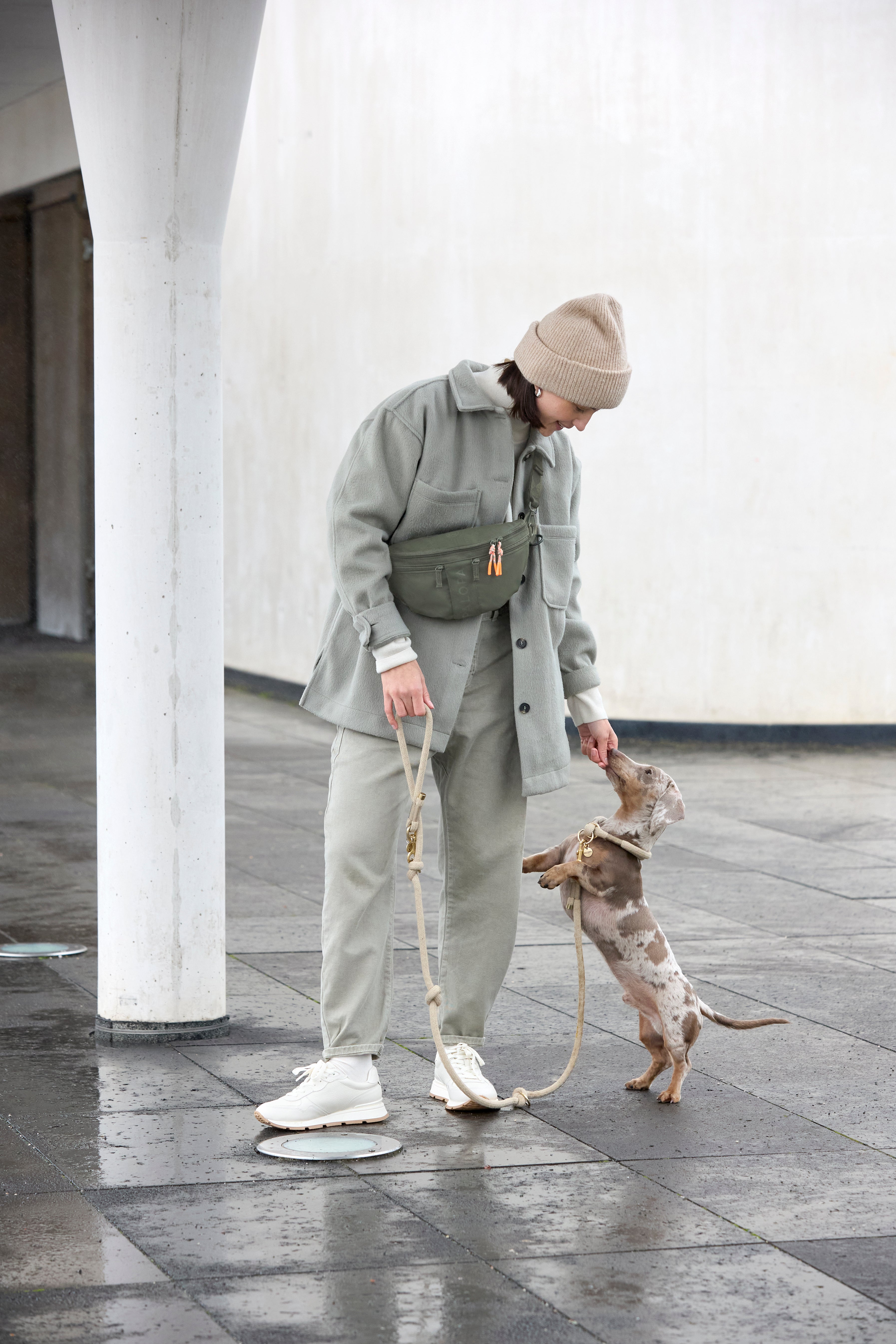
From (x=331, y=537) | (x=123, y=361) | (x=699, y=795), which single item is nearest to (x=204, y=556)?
(x=123, y=361)

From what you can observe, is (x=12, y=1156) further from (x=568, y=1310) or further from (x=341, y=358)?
(x=341, y=358)

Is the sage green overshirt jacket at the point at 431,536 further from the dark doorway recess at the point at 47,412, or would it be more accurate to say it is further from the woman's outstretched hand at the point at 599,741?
the dark doorway recess at the point at 47,412

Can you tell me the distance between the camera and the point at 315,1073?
182 inches

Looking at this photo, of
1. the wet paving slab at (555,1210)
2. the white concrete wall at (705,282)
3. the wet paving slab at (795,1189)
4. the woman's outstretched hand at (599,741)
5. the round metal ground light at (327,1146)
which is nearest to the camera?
the wet paving slab at (555,1210)

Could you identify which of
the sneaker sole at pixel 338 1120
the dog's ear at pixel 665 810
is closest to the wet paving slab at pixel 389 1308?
the sneaker sole at pixel 338 1120

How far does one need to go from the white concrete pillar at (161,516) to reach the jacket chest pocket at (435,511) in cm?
102

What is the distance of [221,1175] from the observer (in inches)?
167

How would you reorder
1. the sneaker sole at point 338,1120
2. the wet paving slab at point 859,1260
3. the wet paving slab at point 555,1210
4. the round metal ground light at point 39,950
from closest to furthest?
the wet paving slab at point 859,1260
the wet paving slab at point 555,1210
the sneaker sole at point 338,1120
the round metal ground light at point 39,950

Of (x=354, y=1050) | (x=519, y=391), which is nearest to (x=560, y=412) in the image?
(x=519, y=391)

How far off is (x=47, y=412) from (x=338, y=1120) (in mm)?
16190

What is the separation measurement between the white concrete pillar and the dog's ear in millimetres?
1280

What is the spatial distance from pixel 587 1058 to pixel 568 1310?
1788 mm

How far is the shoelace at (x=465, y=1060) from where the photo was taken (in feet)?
15.8

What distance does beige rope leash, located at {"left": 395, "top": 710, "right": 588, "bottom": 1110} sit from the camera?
448 centimetres
